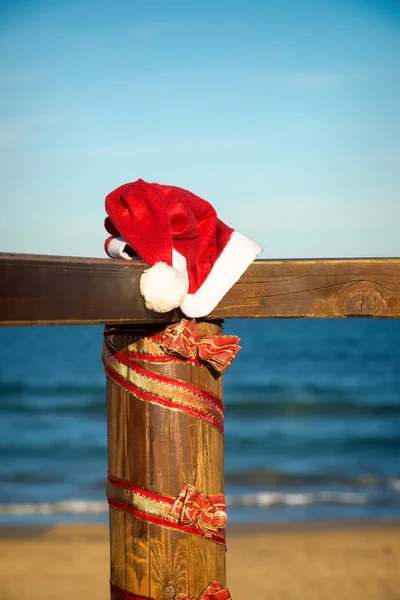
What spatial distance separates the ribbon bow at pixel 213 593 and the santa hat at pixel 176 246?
0.69 meters

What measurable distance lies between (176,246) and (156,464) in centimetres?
54

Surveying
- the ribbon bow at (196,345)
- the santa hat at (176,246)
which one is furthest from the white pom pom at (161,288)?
the ribbon bow at (196,345)

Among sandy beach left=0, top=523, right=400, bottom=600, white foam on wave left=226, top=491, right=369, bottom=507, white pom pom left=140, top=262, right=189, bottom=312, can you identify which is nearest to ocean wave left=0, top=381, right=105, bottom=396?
white foam on wave left=226, top=491, right=369, bottom=507

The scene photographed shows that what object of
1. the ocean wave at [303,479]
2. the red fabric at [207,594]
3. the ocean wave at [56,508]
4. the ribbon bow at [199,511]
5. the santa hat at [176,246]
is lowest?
the ocean wave at [56,508]

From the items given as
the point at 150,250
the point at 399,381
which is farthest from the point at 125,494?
the point at 399,381

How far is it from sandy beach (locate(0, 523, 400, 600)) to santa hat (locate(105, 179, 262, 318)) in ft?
11.0

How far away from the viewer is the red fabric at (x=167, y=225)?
216 centimetres

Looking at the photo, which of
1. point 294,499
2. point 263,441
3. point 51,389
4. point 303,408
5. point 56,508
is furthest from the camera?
point 51,389

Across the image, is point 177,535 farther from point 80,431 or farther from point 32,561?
point 80,431

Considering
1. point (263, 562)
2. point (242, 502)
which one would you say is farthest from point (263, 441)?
point (263, 562)

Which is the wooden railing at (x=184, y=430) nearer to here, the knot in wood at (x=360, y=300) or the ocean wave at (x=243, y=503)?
the knot in wood at (x=360, y=300)

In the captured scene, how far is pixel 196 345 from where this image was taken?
2246 mm

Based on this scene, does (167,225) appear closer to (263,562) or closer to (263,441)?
(263,562)

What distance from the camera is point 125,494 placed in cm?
225
